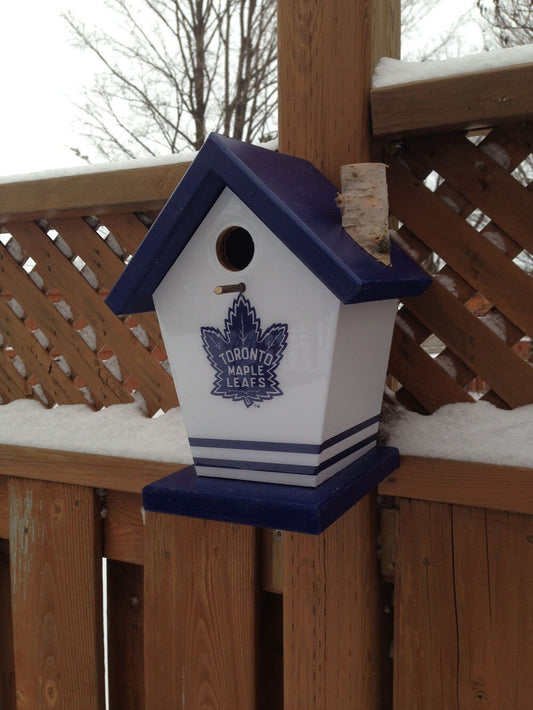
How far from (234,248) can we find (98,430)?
62cm

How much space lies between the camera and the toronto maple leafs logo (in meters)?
0.93

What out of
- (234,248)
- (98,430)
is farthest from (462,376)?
(98,430)

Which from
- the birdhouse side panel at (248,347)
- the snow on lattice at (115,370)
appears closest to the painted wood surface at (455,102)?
the birdhouse side panel at (248,347)

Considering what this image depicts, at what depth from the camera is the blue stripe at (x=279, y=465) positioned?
92 centimetres

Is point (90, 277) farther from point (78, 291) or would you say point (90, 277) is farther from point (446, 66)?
Result: point (446, 66)

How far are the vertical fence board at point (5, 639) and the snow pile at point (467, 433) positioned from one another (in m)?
1.20

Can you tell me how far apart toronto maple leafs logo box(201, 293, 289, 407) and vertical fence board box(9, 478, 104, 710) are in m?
0.63

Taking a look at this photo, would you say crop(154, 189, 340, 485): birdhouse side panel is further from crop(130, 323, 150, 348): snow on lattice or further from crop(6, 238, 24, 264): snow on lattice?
crop(6, 238, 24, 264): snow on lattice

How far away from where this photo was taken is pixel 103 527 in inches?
56.3

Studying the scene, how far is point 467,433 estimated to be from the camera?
1079mm

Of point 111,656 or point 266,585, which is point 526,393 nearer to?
point 266,585

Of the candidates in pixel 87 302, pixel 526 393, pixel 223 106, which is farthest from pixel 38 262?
pixel 223 106

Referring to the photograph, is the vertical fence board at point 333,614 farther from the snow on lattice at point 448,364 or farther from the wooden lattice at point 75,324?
the wooden lattice at point 75,324

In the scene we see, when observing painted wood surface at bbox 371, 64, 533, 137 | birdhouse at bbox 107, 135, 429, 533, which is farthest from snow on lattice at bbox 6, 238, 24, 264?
painted wood surface at bbox 371, 64, 533, 137
